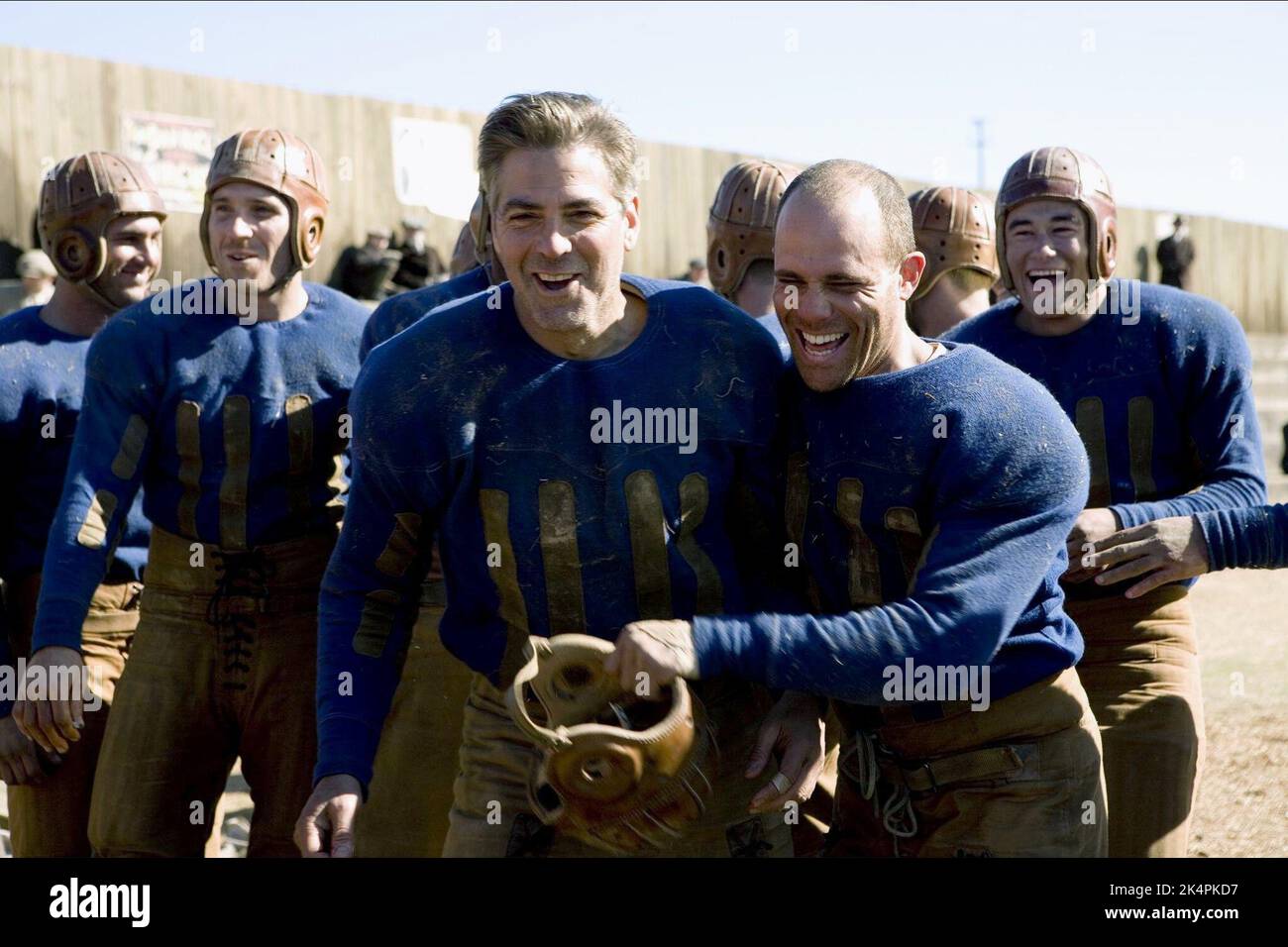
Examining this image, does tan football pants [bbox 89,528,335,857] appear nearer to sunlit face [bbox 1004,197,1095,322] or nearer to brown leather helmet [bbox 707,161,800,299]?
brown leather helmet [bbox 707,161,800,299]

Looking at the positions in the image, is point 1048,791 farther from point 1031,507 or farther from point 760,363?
point 760,363

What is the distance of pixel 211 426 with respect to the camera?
14.7 feet

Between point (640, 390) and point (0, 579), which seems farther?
point (0, 579)

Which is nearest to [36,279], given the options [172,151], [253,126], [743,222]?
[172,151]

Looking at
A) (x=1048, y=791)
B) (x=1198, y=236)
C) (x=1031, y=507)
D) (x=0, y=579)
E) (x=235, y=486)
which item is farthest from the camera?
(x=1198, y=236)

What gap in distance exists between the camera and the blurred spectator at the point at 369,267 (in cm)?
1652

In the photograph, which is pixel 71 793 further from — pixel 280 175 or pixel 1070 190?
pixel 1070 190

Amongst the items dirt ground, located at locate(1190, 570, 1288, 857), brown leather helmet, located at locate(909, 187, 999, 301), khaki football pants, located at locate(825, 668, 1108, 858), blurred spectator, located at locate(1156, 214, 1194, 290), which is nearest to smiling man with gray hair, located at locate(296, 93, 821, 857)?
khaki football pants, located at locate(825, 668, 1108, 858)

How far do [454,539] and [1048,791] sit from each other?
136cm

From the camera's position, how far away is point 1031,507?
10.00 feet

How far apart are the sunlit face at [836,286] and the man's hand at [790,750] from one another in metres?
0.65

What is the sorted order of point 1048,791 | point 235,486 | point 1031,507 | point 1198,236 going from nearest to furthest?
point 1031,507, point 1048,791, point 235,486, point 1198,236
